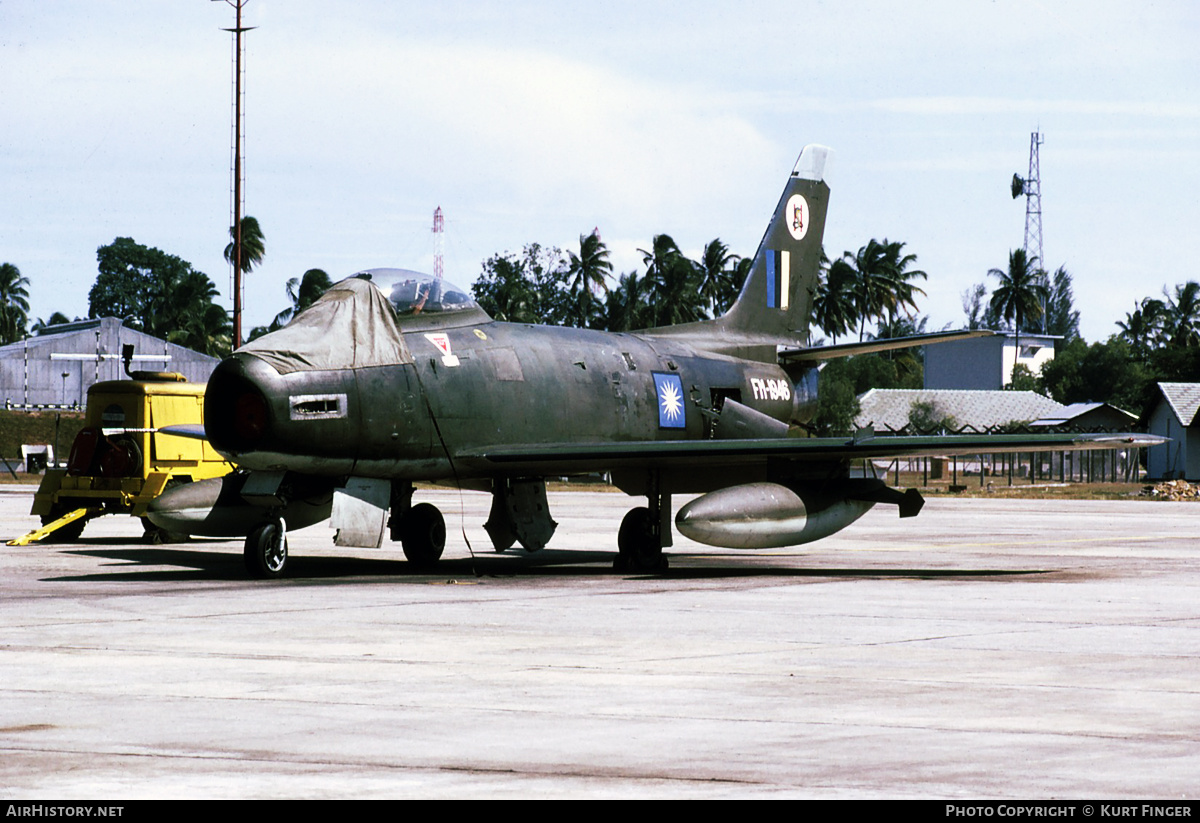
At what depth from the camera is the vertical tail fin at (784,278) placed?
2288 centimetres

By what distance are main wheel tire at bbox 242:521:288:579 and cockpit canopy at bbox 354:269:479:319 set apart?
9.08 feet

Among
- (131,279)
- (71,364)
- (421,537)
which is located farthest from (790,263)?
(131,279)

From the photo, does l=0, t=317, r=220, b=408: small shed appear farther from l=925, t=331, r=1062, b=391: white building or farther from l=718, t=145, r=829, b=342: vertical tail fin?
l=925, t=331, r=1062, b=391: white building

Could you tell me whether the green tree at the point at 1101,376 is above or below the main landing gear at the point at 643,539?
above

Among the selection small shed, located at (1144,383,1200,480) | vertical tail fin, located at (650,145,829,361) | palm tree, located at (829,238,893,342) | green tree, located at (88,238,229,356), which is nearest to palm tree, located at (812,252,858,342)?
palm tree, located at (829,238,893,342)

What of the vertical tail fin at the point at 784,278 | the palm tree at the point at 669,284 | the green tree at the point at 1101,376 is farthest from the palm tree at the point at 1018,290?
the vertical tail fin at the point at 784,278

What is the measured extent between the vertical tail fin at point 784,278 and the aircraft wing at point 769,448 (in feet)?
17.1

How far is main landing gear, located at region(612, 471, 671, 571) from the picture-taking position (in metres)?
18.1

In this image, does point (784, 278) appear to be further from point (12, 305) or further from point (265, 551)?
point (12, 305)

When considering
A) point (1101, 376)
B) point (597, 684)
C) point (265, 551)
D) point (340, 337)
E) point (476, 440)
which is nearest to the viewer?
point (597, 684)

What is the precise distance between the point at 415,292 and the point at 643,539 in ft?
13.2

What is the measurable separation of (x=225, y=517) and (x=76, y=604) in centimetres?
391

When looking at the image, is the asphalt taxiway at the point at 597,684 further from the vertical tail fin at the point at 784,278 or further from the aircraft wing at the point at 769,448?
the vertical tail fin at the point at 784,278

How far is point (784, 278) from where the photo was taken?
77.8 ft
